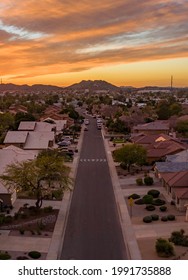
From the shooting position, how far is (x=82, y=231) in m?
36.5

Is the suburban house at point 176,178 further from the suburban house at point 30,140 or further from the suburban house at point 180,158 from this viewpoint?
the suburban house at point 30,140

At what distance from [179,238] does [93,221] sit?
9.03 metres

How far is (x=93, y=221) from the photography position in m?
39.1

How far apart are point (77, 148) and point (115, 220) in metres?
47.1

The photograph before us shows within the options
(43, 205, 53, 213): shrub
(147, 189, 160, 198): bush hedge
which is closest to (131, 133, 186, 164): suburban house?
(147, 189, 160, 198): bush hedge

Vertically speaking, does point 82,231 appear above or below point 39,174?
below

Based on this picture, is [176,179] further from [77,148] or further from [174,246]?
[77,148]

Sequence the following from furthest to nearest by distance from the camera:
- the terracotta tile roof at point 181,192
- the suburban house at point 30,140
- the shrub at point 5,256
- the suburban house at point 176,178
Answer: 1. the suburban house at point 30,140
2. the suburban house at point 176,178
3. the terracotta tile roof at point 181,192
4. the shrub at point 5,256

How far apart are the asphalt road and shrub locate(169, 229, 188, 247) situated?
4349 millimetres

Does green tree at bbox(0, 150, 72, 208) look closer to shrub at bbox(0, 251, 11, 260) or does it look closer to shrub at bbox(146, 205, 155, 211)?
shrub at bbox(146, 205, 155, 211)

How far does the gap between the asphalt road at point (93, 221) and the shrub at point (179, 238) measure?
4.35 m

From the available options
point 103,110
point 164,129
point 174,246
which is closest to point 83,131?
point 164,129

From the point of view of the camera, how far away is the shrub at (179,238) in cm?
3314

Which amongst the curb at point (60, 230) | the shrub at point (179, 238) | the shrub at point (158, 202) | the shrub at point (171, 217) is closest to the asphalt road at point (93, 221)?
the curb at point (60, 230)
